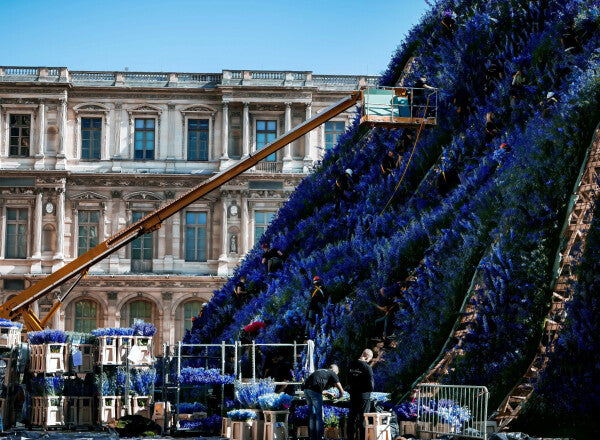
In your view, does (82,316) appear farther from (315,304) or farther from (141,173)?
(315,304)

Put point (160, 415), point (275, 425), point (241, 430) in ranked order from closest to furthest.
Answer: point (275, 425) → point (241, 430) → point (160, 415)

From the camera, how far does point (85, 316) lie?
44.8 metres

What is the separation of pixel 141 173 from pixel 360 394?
109 feet

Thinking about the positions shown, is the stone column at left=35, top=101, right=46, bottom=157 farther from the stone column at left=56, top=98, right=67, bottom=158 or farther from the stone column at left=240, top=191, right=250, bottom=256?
the stone column at left=240, top=191, right=250, bottom=256

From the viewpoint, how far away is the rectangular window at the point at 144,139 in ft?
152

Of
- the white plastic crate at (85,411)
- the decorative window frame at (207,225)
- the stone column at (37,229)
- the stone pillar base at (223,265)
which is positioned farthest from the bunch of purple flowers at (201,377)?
the stone column at (37,229)

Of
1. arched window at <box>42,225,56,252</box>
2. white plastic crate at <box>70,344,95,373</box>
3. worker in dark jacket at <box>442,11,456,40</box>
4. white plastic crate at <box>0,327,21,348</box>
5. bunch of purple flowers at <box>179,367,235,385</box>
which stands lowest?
bunch of purple flowers at <box>179,367,235,385</box>

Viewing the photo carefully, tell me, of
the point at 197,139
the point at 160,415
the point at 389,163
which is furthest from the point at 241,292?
the point at 197,139

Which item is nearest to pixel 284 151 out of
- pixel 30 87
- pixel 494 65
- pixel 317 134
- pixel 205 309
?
pixel 317 134

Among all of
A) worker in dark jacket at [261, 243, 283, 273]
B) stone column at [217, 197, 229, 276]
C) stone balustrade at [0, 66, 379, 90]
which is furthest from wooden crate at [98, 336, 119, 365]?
stone balustrade at [0, 66, 379, 90]

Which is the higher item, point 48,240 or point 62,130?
point 62,130

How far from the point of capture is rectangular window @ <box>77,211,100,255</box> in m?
45.4

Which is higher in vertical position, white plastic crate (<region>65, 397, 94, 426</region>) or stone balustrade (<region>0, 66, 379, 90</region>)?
stone balustrade (<region>0, 66, 379, 90</region>)

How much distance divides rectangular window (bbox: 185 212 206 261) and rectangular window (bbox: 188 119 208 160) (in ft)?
8.43
